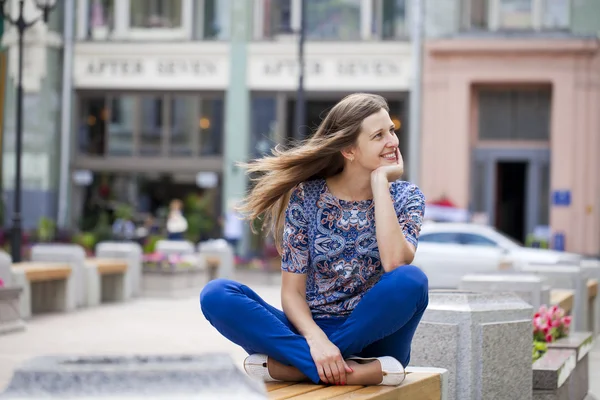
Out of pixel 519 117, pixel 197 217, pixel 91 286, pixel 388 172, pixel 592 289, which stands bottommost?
pixel 91 286

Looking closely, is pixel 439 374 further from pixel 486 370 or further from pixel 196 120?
pixel 196 120

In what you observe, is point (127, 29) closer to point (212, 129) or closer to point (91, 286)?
point (212, 129)

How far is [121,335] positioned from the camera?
12523 mm

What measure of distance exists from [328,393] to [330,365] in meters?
0.22

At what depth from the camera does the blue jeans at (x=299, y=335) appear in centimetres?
425

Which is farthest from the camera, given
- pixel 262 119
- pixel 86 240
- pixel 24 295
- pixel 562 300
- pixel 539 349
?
pixel 262 119

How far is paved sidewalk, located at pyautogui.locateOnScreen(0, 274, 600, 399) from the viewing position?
1065 cm

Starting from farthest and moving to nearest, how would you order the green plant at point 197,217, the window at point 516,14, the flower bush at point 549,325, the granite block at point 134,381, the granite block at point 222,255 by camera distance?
the green plant at point 197,217, the window at point 516,14, the granite block at point 222,255, the flower bush at point 549,325, the granite block at point 134,381

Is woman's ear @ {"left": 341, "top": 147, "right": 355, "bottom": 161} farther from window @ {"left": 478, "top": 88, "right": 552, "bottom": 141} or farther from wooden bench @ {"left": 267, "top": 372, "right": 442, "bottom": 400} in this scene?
window @ {"left": 478, "top": 88, "right": 552, "bottom": 141}

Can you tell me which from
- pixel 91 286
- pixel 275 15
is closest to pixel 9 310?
pixel 91 286

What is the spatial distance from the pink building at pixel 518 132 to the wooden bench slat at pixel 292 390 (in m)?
26.0

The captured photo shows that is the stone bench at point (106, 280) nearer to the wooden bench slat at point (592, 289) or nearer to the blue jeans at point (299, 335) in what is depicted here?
the wooden bench slat at point (592, 289)

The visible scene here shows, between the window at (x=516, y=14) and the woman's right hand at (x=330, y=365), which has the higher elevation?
the window at (x=516, y=14)

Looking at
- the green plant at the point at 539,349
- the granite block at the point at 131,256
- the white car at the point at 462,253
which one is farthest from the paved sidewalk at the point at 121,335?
the white car at the point at 462,253
